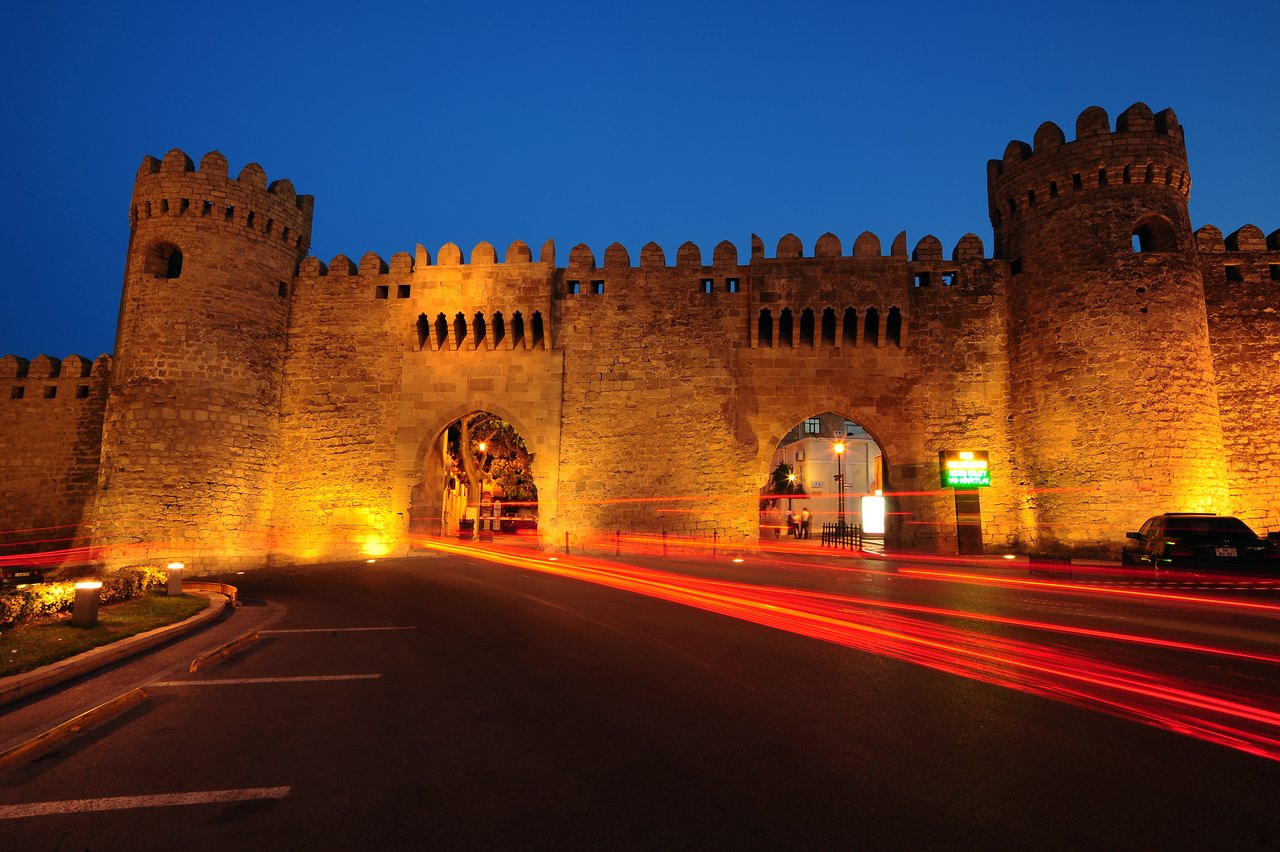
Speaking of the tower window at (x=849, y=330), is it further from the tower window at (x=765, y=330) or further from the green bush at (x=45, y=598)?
the green bush at (x=45, y=598)

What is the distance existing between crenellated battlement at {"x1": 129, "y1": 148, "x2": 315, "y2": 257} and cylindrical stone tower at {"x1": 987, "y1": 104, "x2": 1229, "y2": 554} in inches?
973

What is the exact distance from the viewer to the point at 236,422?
20.9 meters

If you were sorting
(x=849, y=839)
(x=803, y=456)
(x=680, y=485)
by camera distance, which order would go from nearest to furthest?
(x=849, y=839) < (x=680, y=485) < (x=803, y=456)

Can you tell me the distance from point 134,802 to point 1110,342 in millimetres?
21826

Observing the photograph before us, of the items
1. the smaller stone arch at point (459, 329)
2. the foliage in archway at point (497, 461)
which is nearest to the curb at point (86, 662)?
the smaller stone arch at point (459, 329)

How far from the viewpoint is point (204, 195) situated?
68.8ft

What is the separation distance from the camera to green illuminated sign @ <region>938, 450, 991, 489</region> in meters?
18.7

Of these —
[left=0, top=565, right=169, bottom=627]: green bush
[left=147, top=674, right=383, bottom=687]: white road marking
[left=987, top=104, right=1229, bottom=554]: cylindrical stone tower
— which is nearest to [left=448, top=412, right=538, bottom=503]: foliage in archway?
[left=0, top=565, right=169, bottom=627]: green bush

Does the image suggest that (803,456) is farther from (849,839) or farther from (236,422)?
(849,839)

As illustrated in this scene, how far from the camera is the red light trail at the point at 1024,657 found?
4.34 m

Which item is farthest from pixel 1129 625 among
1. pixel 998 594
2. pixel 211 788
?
pixel 211 788

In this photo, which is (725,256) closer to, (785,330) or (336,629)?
(785,330)

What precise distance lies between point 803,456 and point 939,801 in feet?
179

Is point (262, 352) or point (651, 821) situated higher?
point (262, 352)
